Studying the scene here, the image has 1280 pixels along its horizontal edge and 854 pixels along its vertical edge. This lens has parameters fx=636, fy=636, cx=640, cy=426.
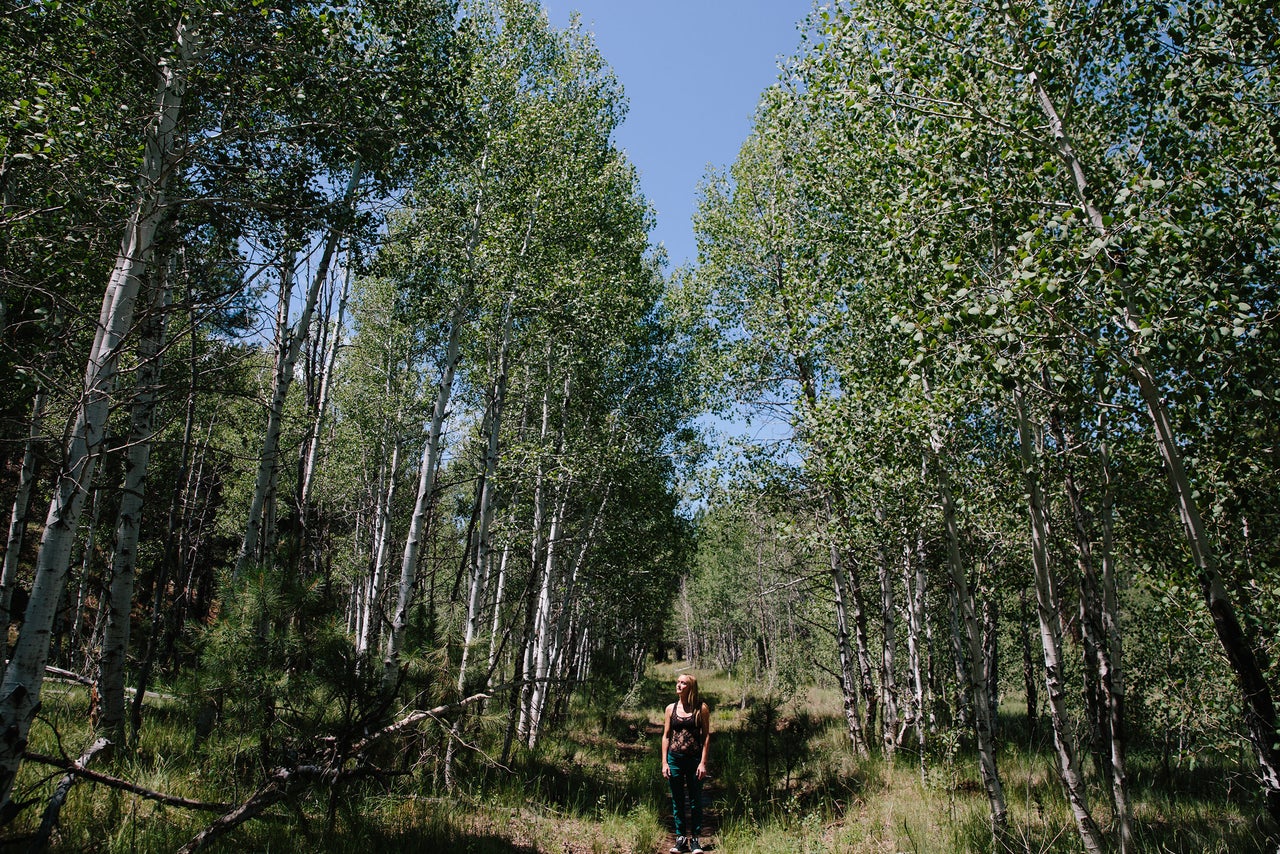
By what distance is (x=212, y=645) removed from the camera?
4887 mm

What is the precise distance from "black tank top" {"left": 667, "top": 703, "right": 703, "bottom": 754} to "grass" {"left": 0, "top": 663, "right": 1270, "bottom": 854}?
132 cm

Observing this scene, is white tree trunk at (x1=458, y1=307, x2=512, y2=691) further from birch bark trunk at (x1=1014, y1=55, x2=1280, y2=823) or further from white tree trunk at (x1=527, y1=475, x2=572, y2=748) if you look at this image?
birch bark trunk at (x1=1014, y1=55, x2=1280, y2=823)

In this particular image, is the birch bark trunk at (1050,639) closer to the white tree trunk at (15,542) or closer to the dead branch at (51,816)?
the dead branch at (51,816)

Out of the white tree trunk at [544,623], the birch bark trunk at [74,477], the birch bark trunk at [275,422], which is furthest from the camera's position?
the white tree trunk at [544,623]

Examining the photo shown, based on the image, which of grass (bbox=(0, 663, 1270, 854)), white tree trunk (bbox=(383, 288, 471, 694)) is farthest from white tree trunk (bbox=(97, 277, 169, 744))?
white tree trunk (bbox=(383, 288, 471, 694))

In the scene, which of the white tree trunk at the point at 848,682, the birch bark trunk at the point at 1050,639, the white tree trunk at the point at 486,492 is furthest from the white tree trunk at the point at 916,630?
the white tree trunk at the point at 486,492

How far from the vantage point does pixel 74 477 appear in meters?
4.08

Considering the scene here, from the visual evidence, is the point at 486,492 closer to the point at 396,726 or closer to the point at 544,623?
the point at 544,623

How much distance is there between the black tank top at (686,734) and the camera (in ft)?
21.3

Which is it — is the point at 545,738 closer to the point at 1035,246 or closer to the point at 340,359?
the point at 1035,246

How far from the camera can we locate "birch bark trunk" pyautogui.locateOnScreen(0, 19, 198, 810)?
146 inches

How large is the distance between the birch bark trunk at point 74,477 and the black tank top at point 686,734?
502cm

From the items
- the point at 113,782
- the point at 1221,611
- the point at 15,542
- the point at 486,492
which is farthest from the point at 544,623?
the point at 1221,611

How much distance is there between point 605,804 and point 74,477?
24.1 feet
